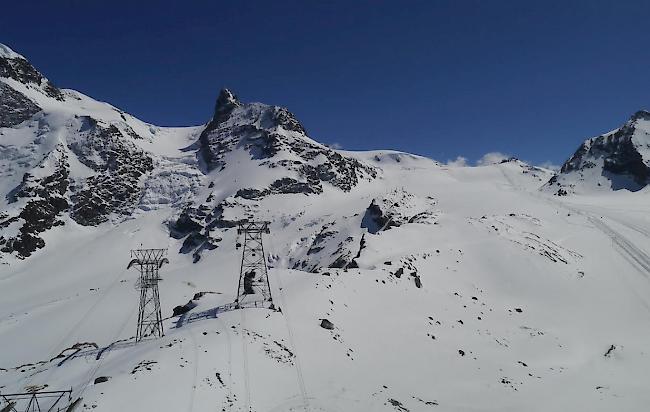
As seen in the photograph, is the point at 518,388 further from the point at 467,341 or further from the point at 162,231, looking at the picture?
the point at 162,231

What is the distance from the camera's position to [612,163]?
5315 inches

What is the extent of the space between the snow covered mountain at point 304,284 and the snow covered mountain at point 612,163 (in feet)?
9.43

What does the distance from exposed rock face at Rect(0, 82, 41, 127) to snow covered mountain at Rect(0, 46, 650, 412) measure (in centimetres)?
59

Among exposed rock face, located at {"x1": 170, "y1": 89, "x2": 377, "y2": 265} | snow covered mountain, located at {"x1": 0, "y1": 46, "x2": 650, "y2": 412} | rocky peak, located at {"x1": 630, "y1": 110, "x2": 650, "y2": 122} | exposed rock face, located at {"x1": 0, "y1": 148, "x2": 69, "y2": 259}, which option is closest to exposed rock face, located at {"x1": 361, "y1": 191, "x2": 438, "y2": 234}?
snow covered mountain, located at {"x1": 0, "y1": 46, "x2": 650, "y2": 412}

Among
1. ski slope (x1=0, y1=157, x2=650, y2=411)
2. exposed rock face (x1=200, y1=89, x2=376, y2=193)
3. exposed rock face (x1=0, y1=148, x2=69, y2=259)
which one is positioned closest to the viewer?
ski slope (x1=0, y1=157, x2=650, y2=411)

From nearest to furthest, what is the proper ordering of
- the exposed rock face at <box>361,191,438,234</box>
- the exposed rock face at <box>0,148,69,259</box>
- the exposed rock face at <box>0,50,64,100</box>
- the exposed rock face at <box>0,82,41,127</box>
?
the exposed rock face at <box>361,191,438,234</box> < the exposed rock face at <box>0,148,69,259</box> < the exposed rock face at <box>0,82,41,127</box> < the exposed rock face at <box>0,50,64,100</box>

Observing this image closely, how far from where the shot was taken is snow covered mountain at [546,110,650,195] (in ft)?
417

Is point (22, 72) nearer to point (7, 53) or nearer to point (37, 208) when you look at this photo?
point (7, 53)

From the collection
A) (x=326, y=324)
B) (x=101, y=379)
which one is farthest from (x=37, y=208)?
(x=101, y=379)

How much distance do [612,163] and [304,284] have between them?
131 meters

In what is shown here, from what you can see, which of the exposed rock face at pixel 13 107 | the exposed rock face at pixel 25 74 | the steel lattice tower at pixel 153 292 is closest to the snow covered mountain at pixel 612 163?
the steel lattice tower at pixel 153 292

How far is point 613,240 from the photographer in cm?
7600

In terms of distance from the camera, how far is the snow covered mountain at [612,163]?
127 metres

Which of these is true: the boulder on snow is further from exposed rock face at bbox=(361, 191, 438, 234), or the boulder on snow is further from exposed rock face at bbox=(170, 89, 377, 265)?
exposed rock face at bbox=(170, 89, 377, 265)
